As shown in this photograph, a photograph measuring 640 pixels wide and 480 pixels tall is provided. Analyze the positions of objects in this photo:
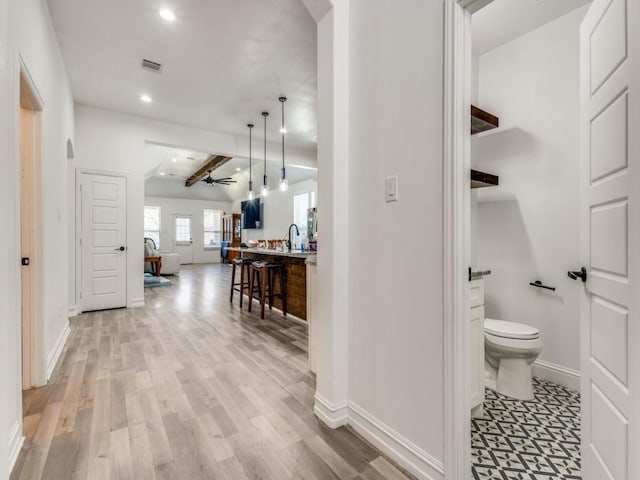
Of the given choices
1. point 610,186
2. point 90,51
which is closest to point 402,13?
point 610,186

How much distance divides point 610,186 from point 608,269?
0.32 meters

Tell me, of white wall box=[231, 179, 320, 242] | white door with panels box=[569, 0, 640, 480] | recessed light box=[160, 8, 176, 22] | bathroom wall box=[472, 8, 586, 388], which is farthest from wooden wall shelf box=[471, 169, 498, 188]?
white wall box=[231, 179, 320, 242]

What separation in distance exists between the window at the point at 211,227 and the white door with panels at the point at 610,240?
12695 mm

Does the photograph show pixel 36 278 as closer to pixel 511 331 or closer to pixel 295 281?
pixel 295 281

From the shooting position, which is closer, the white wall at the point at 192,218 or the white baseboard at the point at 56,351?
the white baseboard at the point at 56,351

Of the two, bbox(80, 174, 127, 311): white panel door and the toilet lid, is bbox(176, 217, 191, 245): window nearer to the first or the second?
bbox(80, 174, 127, 311): white panel door

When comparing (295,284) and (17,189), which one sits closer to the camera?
(17,189)

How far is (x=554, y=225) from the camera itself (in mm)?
2303

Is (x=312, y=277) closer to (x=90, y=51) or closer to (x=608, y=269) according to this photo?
(x=608, y=269)

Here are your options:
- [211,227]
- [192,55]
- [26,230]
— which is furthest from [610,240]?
[211,227]

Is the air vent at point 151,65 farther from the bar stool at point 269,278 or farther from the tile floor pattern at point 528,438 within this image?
the tile floor pattern at point 528,438

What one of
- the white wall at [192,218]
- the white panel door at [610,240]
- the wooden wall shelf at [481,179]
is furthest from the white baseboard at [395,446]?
the white wall at [192,218]

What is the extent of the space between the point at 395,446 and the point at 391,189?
1271 mm

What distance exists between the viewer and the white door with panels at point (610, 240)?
943 millimetres
